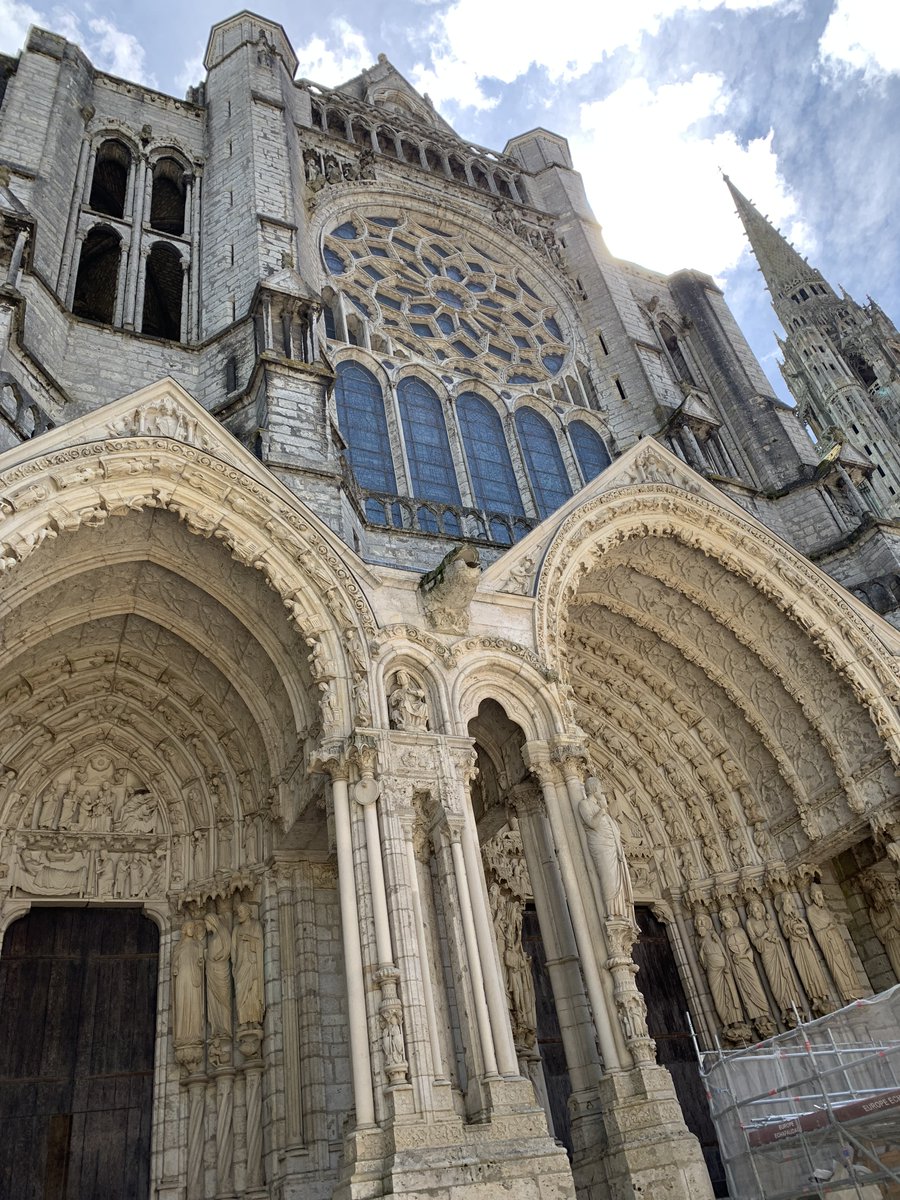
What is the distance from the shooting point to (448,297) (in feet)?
53.0

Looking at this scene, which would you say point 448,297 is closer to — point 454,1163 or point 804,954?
point 804,954

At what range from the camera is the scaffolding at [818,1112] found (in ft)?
19.9

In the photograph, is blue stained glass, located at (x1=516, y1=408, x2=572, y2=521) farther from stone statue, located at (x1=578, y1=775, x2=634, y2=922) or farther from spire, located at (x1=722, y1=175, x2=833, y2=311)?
spire, located at (x1=722, y1=175, x2=833, y2=311)

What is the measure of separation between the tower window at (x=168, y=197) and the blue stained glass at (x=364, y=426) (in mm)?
4874

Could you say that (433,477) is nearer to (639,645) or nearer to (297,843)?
(639,645)

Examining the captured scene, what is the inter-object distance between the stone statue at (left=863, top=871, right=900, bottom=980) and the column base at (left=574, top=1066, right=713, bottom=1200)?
16.4 ft

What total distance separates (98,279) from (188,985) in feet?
36.2

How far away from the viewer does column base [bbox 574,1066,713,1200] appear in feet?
19.5

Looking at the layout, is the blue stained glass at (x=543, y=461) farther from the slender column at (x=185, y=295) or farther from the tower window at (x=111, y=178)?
the tower window at (x=111, y=178)

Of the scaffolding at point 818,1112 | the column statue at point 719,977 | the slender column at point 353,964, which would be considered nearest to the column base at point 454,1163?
the slender column at point 353,964

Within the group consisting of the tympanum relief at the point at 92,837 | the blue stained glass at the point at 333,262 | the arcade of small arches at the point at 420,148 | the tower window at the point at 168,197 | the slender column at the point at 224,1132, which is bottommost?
the slender column at the point at 224,1132

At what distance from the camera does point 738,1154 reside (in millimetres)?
7023

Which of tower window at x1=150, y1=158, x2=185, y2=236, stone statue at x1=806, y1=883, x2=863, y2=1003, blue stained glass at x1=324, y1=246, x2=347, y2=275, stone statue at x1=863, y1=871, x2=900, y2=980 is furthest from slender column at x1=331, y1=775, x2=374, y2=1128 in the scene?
tower window at x1=150, y1=158, x2=185, y2=236

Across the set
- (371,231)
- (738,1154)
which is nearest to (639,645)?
(738,1154)
